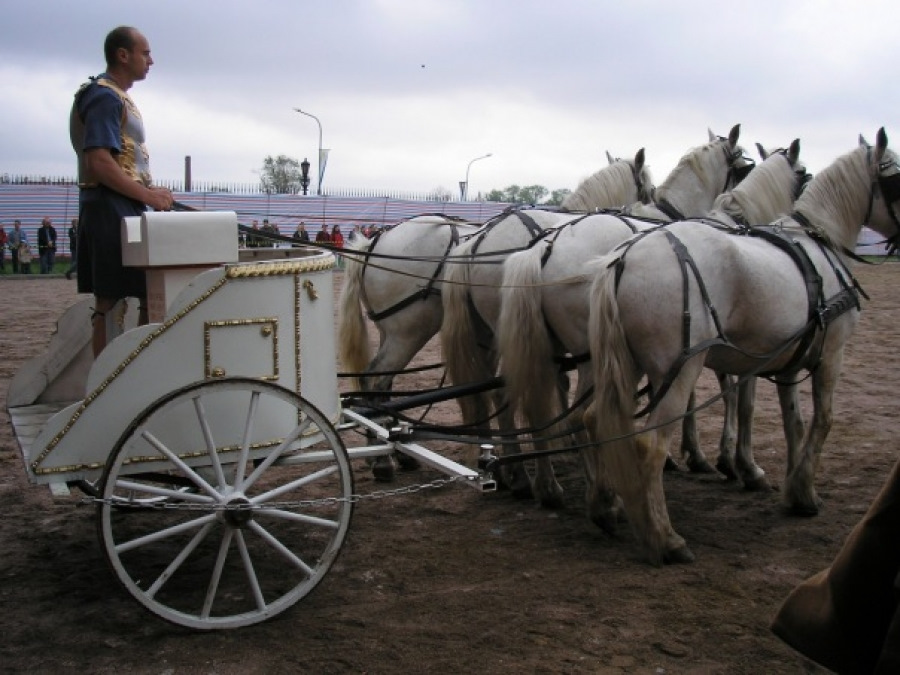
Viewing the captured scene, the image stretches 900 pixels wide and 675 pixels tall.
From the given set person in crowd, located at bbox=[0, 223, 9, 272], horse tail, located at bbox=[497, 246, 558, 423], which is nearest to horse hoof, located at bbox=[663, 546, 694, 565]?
horse tail, located at bbox=[497, 246, 558, 423]

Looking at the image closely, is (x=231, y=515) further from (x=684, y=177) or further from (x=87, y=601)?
(x=684, y=177)

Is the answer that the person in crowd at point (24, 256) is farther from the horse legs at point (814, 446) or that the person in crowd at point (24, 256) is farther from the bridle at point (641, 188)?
the horse legs at point (814, 446)

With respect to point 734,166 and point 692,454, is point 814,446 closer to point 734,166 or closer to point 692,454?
point 692,454

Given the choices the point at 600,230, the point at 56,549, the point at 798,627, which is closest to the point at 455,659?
the point at 798,627

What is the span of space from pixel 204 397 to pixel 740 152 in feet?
15.8

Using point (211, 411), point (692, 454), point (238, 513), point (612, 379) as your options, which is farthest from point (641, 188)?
point (238, 513)

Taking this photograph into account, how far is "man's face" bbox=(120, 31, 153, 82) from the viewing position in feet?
12.6

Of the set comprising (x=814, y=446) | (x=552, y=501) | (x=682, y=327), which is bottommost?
(x=552, y=501)

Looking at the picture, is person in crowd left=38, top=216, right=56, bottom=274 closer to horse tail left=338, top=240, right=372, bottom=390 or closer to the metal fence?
the metal fence

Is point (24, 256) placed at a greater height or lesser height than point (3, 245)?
lesser

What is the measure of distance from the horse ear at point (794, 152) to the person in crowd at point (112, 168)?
4.06 metres

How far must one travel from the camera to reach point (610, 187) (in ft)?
21.7

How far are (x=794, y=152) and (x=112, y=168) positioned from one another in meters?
4.34

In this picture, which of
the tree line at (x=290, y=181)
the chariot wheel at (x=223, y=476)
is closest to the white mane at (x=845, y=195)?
the chariot wheel at (x=223, y=476)
